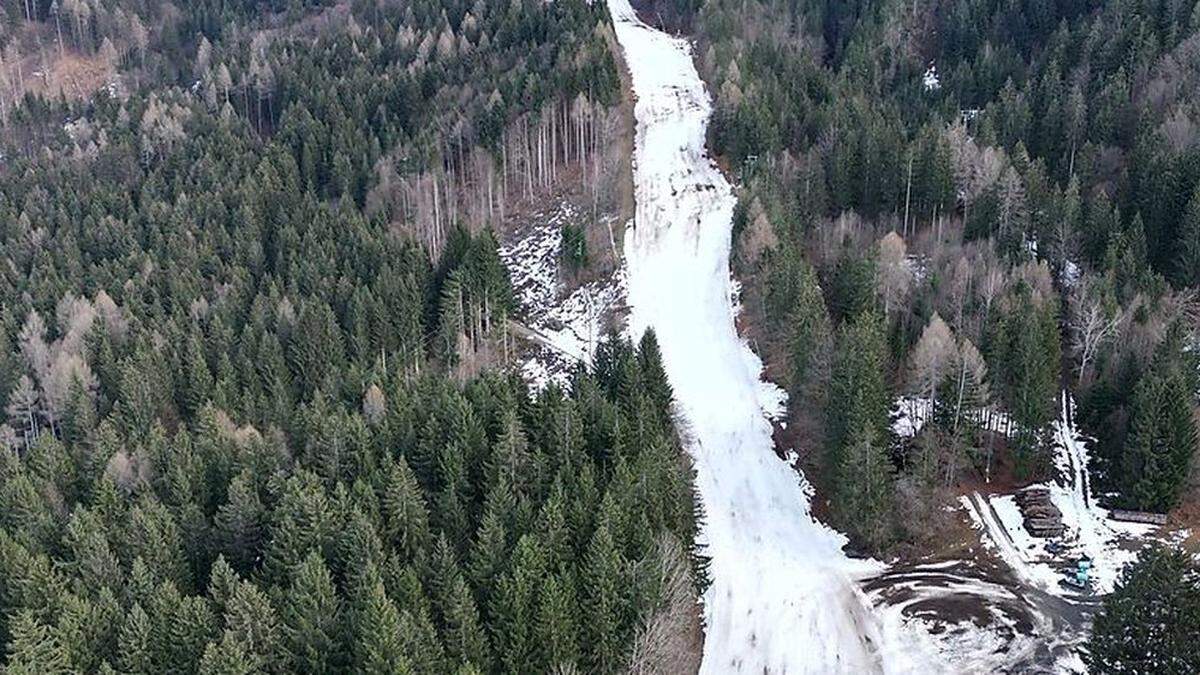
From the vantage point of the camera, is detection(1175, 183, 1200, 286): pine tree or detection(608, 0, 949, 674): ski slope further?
detection(1175, 183, 1200, 286): pine tree

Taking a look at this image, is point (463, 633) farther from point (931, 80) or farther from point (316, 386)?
point (931, 80)

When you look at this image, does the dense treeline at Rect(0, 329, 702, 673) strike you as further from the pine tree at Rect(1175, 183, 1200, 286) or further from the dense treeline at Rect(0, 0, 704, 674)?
the pine tree at Rect(1175, 183, 1200, 286)

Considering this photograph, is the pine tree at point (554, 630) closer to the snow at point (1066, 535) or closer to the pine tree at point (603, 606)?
the pine tree at point (603, 606)

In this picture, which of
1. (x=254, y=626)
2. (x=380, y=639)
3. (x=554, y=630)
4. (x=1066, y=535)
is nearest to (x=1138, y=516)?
(x=1066, y=535)

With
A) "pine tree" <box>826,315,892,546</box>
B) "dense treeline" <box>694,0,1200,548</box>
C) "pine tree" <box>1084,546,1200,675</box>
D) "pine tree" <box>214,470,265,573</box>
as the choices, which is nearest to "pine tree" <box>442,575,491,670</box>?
"pine tree" <box>214,470,265,573</box>

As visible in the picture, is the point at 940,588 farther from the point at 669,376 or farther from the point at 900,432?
the point at 669,376

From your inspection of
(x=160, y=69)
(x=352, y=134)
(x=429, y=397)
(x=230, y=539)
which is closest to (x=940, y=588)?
(x=429, y=397)
